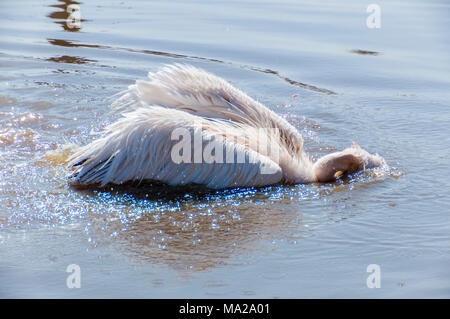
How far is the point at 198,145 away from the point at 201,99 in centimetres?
53

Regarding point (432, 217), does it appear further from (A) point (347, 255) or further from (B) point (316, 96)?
(B) point (316, 96)

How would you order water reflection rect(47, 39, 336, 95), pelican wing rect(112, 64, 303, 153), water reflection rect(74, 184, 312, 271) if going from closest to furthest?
water reflection rect(74, 184, 312, 271) → pelican wing rect(112, 64, 303, 153) → water reflection rect(47, 39, 336, 95)

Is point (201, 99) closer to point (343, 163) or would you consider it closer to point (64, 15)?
point (343, 163)

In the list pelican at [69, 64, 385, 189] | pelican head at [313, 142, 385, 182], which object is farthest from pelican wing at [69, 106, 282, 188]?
pelican head at [313, 142, 385, 182]

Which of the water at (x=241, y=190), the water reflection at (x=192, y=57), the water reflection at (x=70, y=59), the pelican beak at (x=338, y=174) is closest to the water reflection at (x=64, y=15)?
the water at (x=241, y=190)

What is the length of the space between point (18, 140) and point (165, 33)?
4.00 metres

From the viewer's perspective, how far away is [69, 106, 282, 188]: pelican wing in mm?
4137

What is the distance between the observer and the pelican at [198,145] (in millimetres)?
4152

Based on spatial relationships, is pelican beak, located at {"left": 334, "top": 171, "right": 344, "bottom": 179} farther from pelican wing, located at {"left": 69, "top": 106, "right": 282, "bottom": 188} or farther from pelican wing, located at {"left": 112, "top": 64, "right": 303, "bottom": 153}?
pelican wing, located at {"left": 69, "top": 106, "right": 282, "bottom": 188}

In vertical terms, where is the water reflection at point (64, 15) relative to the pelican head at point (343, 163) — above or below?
above

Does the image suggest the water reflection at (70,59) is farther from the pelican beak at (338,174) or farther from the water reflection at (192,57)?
the pelican beak at (338,174)

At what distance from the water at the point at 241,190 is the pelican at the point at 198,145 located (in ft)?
0.40
